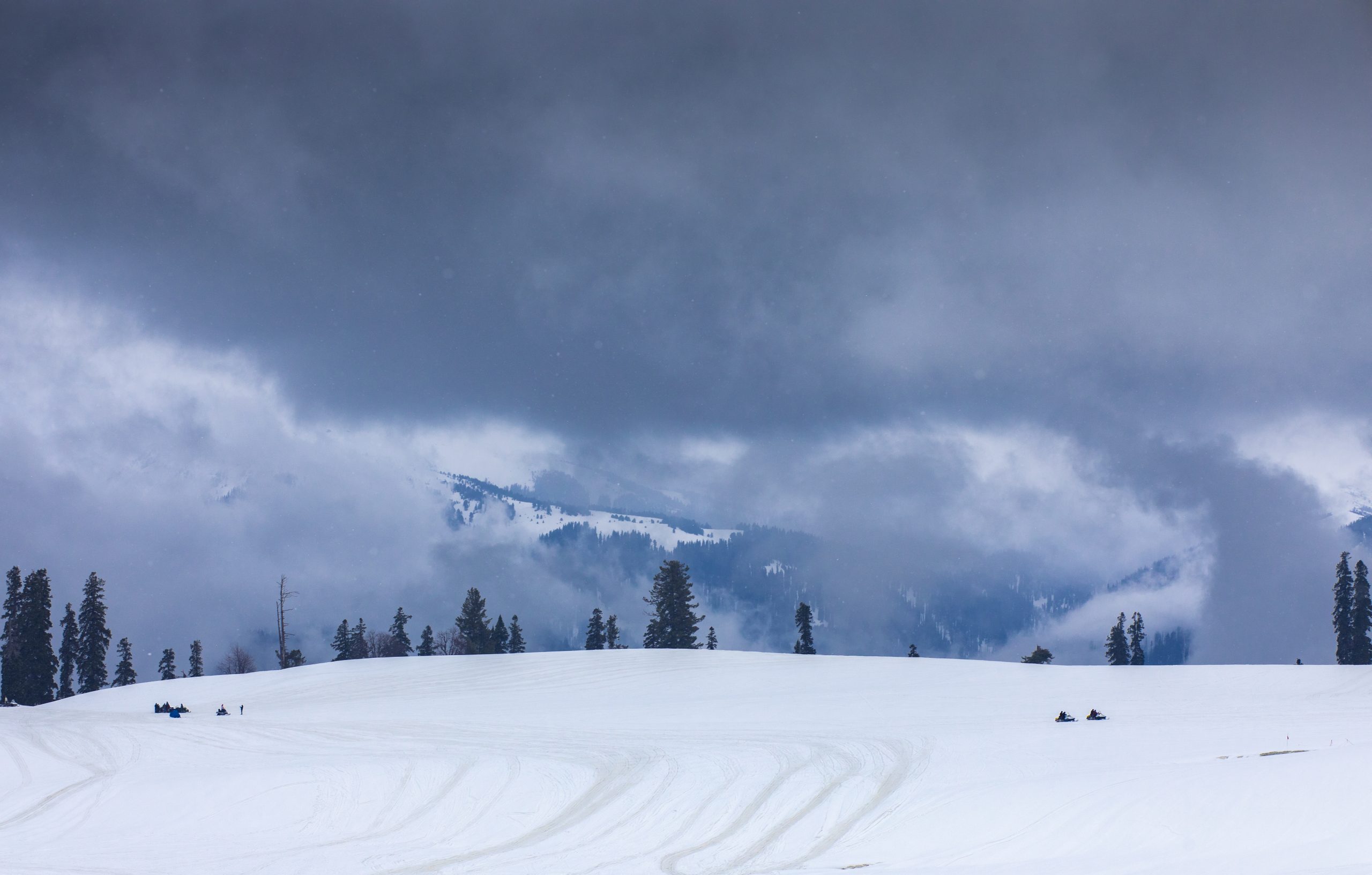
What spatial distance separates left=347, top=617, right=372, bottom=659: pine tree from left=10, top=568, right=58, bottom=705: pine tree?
35.0 meters

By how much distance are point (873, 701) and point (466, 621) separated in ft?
175

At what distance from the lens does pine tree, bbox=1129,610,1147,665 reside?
79938 mm

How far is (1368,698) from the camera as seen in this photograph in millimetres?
39688

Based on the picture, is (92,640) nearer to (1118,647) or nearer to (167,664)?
(167,664)

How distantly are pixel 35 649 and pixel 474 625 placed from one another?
36415mm

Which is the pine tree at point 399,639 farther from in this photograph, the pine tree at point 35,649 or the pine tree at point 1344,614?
the pine tree at point 1344,614

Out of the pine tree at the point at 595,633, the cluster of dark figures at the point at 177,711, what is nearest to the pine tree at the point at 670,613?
the pine tree at the point at 595,633

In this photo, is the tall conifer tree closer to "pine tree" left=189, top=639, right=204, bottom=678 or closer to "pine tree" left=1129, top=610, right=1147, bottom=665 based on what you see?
"pine tree" left=189, top=639, right=204, bottom=678

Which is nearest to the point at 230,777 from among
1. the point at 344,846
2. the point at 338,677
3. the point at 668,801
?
the point at 344,846

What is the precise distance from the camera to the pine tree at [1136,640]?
79.9 metres

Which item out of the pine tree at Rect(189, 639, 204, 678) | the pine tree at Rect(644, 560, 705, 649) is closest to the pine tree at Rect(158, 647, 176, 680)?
the pine tree at Rect(189, 639, 204, 678)

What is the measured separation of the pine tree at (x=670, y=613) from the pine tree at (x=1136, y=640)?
39.6 meters

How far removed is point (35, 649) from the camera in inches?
2960

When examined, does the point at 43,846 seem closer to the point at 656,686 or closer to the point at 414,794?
the point at 414,794
